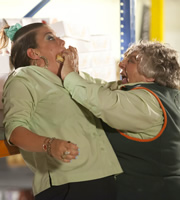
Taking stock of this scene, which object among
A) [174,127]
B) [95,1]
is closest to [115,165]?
[174,127]

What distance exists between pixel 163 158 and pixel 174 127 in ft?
0.35

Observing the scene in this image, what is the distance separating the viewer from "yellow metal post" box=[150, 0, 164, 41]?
296cm

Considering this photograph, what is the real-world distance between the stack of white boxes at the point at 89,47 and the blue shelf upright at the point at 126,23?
12 cm

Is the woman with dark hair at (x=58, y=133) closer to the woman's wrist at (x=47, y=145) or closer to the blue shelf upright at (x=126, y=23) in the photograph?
the woman's wrist at (x=47, y=145)

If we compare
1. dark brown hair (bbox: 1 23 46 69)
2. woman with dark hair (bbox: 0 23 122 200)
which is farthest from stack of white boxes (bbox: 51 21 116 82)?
woman with dark hair (bbox: 0 23 122 200)

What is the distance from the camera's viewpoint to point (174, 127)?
47.3 inches

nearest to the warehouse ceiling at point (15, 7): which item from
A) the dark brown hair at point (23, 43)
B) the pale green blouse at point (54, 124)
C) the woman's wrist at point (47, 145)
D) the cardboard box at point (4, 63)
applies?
the cardboard box at point (4, 63)

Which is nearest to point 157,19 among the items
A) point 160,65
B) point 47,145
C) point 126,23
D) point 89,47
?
point 126,23

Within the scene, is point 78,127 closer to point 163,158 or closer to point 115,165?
point 115,165

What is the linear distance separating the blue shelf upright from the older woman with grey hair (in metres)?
1.38

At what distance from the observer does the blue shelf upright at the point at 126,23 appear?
264 cm

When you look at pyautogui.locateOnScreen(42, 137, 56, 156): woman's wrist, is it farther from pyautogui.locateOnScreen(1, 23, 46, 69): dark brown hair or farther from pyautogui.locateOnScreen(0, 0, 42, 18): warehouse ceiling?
pyautogui.locateOnScreen(0, 0, 42, 18): warehouse ceiling

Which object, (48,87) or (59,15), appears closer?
(48,87)

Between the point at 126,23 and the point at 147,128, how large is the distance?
1.63 metres
